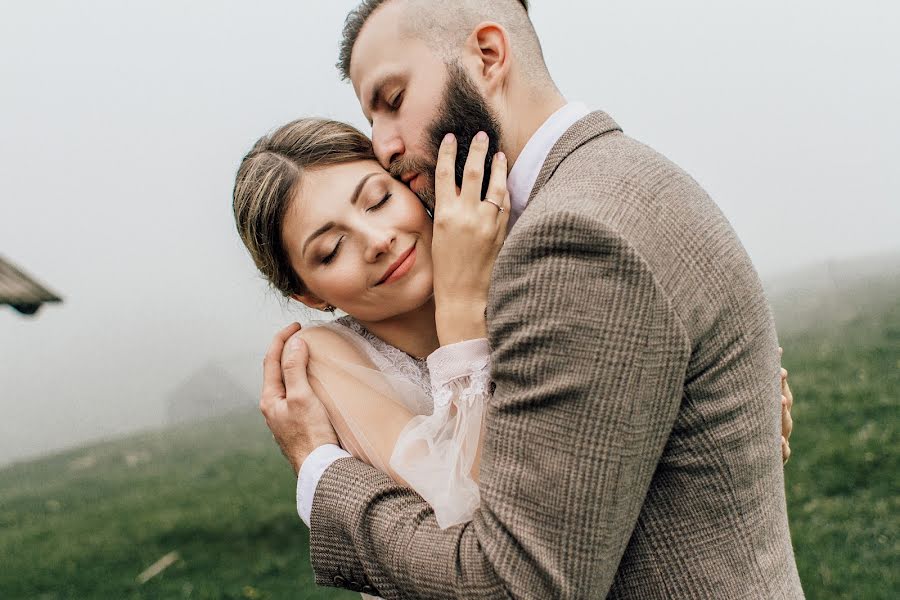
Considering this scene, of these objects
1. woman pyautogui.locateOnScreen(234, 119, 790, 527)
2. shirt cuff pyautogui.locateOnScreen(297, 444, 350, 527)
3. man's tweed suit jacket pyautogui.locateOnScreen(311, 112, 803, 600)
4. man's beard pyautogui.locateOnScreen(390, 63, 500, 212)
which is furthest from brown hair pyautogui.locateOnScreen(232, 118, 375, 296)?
man's tweed suit jacket pyautogui.locateOnScreen(311, 112, 803, 600)

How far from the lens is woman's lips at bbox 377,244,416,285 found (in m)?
2.60

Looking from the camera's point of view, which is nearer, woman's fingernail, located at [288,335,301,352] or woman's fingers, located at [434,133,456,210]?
woman's fingers, located at [434,133,456,210]

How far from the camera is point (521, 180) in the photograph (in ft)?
7.89

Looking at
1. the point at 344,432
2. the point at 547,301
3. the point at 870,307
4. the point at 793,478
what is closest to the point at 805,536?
the point at 793,478

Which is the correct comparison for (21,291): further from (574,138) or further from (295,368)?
(574,138)

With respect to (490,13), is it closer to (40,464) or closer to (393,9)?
(393,9)

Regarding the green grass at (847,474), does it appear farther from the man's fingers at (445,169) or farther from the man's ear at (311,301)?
the man's fingers at (445,169)

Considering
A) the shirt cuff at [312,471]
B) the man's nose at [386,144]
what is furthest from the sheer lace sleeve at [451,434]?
the man's nose at [386,144]

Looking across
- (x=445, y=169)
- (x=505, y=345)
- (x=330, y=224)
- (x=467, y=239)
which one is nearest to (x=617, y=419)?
(x=505, y=345)

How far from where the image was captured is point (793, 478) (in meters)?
7.34

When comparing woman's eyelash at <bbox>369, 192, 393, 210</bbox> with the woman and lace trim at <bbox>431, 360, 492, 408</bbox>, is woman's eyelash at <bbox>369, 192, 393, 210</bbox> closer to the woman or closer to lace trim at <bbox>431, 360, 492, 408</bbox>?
the woman

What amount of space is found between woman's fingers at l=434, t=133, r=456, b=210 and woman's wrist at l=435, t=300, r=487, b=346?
1.16ft

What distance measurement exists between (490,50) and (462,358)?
1022 millimetres

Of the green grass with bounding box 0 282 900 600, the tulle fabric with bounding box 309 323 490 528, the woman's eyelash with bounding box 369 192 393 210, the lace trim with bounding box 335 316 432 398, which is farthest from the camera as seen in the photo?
the green grass with bounding box 0 282 900 600
